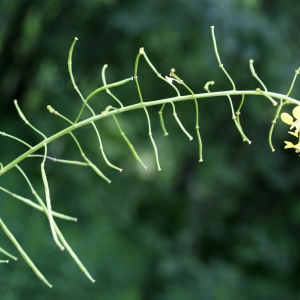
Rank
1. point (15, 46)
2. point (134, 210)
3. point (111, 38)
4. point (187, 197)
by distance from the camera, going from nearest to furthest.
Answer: point (111, 38)
point (15, 46)
point (134, 210)
point (187, 197)

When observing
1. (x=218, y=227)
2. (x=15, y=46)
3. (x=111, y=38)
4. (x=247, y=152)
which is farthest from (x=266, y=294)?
(x=15, y=46)

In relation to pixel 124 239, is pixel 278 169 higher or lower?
higher

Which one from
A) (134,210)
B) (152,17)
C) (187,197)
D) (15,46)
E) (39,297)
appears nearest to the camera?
(39,297)

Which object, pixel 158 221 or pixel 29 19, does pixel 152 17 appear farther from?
pixel 158 221

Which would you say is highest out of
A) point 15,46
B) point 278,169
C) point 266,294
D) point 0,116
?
point 15,46

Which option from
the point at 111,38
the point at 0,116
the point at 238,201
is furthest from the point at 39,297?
the point at 238,201

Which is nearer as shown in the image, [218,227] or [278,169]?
[278,169]
